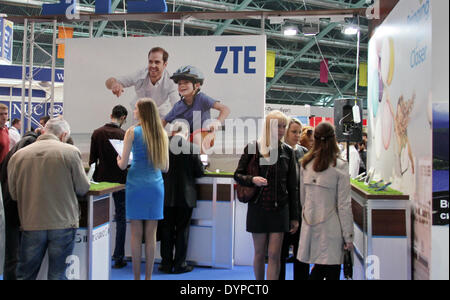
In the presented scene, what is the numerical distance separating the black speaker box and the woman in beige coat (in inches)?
118

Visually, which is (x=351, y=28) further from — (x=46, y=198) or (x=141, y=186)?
(x=46, y=198)

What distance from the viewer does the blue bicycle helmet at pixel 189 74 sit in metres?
5.62

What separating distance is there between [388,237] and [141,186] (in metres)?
1.80

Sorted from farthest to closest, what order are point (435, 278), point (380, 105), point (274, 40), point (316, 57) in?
point (316, 57)
point (274, 40)
point (380, 105)
point (435, 278)

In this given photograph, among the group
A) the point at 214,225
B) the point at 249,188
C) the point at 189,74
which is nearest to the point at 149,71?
the point at 189,74

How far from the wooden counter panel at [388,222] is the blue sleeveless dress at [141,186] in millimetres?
1582

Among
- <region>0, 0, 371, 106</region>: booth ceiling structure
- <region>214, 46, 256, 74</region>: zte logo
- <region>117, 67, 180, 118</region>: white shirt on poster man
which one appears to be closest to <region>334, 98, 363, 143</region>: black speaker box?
<region>0, 0, 371, 106</region>: booth ceiling structure

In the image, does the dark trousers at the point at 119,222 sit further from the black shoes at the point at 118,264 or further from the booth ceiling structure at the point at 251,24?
the booth ceiling structure at the point at 251,24

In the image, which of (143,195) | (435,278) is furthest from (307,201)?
(143,195)

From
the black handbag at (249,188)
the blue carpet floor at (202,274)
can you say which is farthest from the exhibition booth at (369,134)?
the black handbag at (249,188)

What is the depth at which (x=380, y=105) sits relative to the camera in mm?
4332
